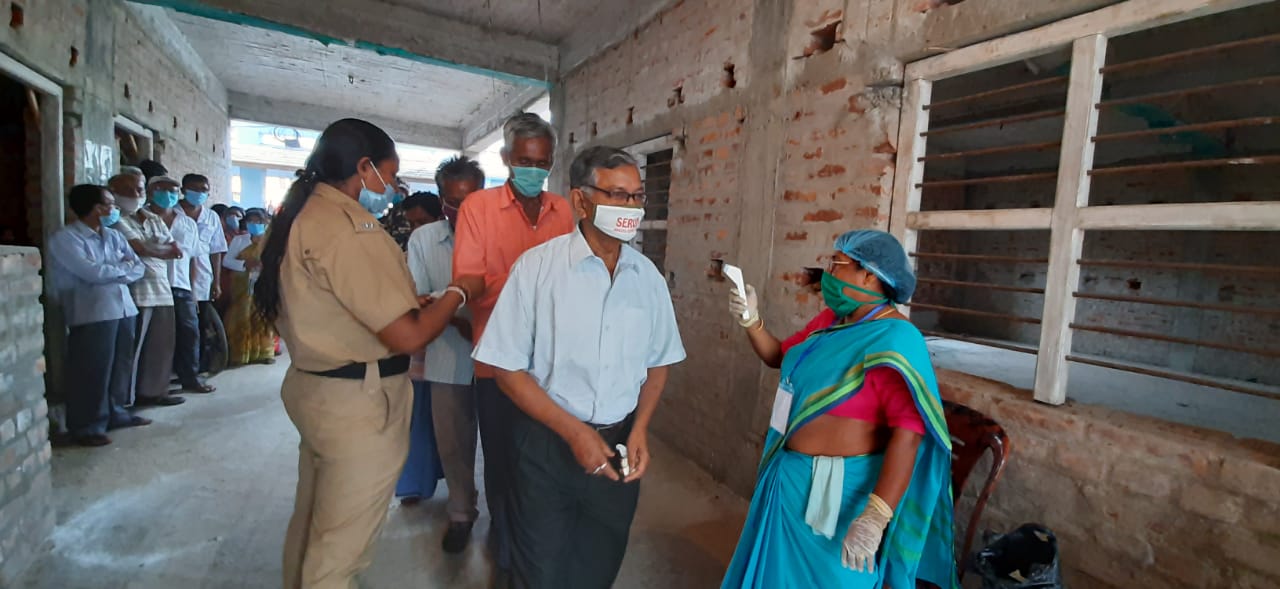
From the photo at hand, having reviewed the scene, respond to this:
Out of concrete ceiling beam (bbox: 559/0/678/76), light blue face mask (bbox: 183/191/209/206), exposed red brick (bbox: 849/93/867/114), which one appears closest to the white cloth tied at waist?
exposed red brick (bbox: 849/93/867/114)

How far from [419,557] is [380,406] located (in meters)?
1.19

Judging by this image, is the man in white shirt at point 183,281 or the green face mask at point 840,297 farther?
the man in white shirt at point 183,281

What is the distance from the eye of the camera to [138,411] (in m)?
4.24

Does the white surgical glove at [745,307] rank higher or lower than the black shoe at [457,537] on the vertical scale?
higher

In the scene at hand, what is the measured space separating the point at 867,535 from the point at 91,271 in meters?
4.43

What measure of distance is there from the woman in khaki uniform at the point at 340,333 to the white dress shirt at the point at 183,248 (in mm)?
3674

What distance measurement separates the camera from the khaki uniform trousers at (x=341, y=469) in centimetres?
166

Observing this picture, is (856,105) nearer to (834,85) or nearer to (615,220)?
(834,85)

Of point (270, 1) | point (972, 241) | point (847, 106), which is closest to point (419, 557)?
point (847, 106)

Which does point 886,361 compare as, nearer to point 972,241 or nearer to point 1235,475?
point 1235,475

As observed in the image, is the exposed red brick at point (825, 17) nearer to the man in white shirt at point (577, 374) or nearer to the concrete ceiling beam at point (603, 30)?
the concrete ceiling beam at point (603, 30)

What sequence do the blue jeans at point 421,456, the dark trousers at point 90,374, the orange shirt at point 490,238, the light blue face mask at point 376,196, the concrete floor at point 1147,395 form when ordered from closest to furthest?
the light blue face mask at point 376,196 → the orange shirt at point 490,238 → the concrete floor at point 1147,395 → the blue jeans at point 421,456 → the dark trousers at point 90,374

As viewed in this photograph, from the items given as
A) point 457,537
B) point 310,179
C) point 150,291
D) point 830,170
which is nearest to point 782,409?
point 830,170

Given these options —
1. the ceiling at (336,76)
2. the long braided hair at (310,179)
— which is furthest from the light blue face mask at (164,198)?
the long braided hair at (310,179)
